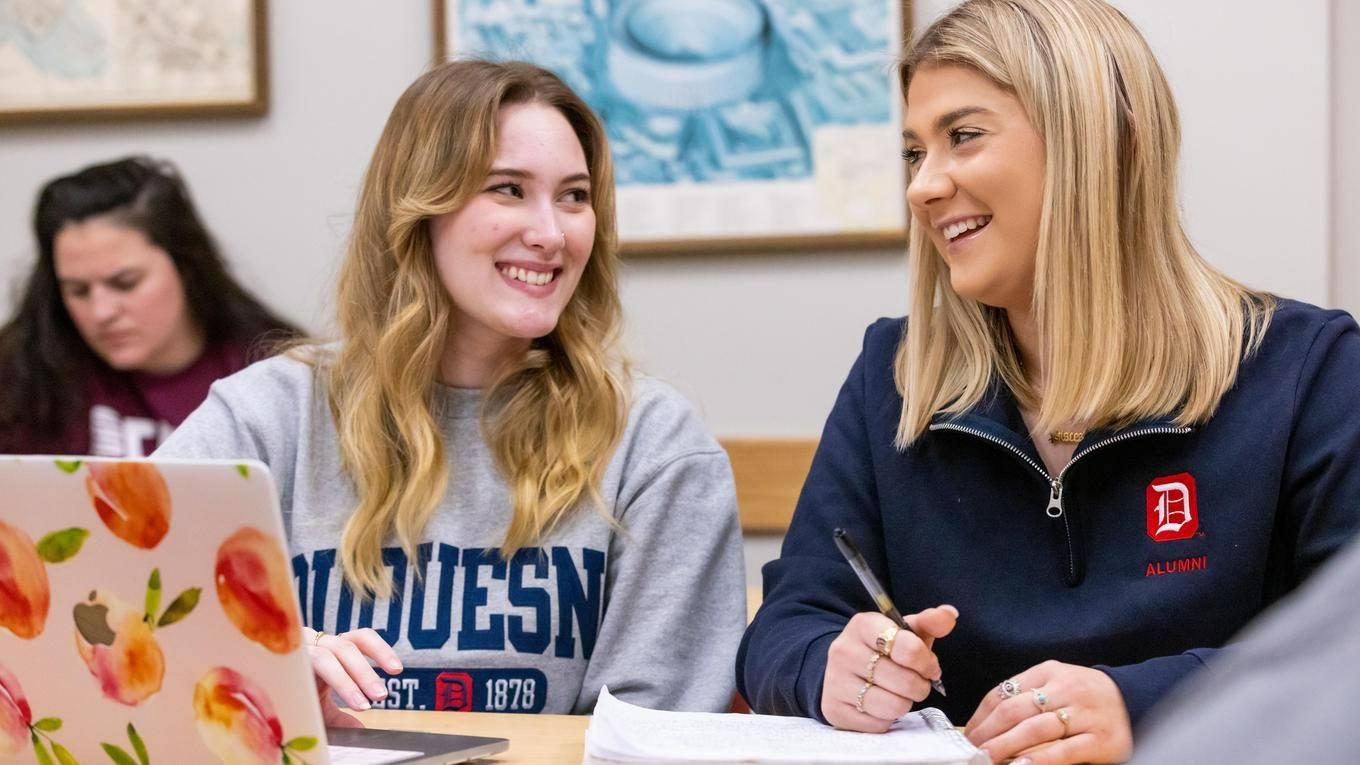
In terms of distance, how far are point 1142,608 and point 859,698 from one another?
0.32 m

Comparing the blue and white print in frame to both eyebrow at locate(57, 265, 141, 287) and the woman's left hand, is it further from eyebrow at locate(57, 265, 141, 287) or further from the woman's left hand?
the woman's left hand

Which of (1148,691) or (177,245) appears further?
(177,245)

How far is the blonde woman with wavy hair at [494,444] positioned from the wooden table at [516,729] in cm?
28

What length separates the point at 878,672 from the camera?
118cm

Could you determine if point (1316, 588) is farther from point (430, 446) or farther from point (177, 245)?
point (177, 245)

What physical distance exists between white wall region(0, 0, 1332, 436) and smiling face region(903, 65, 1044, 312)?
1039 mm

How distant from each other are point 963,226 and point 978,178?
0.06 metres

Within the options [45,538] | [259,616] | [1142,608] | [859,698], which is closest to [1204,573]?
[1142,608]

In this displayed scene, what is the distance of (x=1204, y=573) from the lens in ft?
4.42

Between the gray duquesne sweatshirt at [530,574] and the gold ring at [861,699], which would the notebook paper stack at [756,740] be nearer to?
the gold ring at [861,699]

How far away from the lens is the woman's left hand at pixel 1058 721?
110 cm

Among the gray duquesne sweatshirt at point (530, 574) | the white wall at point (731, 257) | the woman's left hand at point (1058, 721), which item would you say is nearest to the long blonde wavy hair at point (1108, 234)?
the woman's left hand at point (1058, 721)

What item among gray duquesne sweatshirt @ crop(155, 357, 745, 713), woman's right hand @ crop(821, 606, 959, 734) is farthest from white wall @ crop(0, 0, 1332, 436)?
woman's right hand @ crop(821, 606, 959, 734)

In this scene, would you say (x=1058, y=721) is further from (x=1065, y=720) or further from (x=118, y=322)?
(x=118, y=322)
